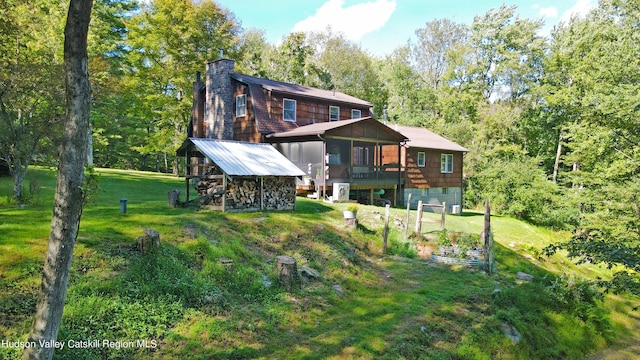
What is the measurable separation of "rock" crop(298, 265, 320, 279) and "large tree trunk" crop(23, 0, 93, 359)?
19.3 ft

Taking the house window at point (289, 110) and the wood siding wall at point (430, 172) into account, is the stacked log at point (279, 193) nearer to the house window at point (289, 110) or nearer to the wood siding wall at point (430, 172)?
the house window at point (289, 110)

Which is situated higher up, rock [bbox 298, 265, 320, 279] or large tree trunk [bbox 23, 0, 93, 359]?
large tree trunk [bbox 23, 0, 93, 359]

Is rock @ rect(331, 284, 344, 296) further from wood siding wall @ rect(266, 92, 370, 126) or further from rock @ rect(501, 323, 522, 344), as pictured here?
wood siding wall @ rect(266, 92, 370, 126)

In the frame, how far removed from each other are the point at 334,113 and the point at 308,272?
16940mm

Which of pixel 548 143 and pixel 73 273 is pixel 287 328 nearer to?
pixel 73 273

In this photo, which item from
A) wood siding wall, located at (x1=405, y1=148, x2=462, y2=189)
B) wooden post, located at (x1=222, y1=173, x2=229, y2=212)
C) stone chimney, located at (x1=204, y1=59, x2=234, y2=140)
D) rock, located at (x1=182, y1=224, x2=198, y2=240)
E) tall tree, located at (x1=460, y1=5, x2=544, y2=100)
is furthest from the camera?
tall tree, located at (x1=460, y1=5, x2=544, y2=100)

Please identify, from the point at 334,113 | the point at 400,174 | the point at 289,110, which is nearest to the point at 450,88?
the point at 334,113

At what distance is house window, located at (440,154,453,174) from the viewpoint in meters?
27.2

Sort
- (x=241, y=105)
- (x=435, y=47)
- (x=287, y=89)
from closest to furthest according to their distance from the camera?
1. (x=241, y=105)
2. (x=287, y=89)
3. (x=435, y=47)

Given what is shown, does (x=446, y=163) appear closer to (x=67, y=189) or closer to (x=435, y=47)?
(x=435, y=47)

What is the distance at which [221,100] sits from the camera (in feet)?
75.4

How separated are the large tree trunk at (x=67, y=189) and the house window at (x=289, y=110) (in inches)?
724

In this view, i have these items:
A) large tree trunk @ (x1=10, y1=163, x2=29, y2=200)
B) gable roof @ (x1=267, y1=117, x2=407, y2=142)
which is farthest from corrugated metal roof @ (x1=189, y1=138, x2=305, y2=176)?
large tree trunk @ (x1=10, y1=163, x2=29, y2=200)

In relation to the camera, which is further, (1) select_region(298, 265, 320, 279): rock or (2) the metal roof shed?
(2) the metal roof shed
